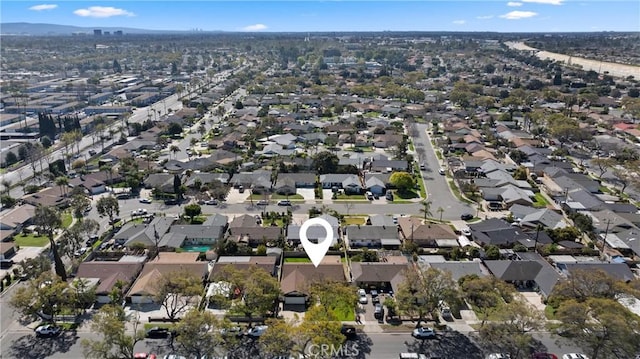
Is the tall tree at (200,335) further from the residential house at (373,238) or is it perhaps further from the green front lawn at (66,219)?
the green front lawn at (66,219)

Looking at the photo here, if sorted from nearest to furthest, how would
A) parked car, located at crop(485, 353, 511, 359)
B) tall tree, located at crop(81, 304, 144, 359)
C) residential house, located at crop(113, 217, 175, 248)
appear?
tall tree, located at crop(81, 304, 144, 359), parked car, located at crop(485, 353, 511, 359), residential house, located at crop(113, 217, 175, 248)

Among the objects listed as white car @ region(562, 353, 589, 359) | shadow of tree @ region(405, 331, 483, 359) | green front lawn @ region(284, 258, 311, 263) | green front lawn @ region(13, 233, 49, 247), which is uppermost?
green front lawn @ region(13, 233, 49, 247)

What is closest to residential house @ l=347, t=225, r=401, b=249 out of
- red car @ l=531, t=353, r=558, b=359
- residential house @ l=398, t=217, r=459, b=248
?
residential house @ l=398, t=217, r=459, b=248

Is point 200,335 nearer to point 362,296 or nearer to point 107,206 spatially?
point 362,296

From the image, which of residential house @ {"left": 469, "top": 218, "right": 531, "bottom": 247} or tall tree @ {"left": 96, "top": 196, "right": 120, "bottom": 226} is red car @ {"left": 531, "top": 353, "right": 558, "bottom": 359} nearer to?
residential house @ {"left": 469, "top": 218, "right": 531, "bottom": 247}

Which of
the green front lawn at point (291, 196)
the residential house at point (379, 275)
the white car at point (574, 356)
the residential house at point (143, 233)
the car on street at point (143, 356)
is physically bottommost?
the car on street at point (143, 356)

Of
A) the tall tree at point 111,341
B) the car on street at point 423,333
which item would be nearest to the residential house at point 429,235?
the car on street at point 423,333

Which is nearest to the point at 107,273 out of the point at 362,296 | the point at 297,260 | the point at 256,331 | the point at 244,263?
the point at 244,263
